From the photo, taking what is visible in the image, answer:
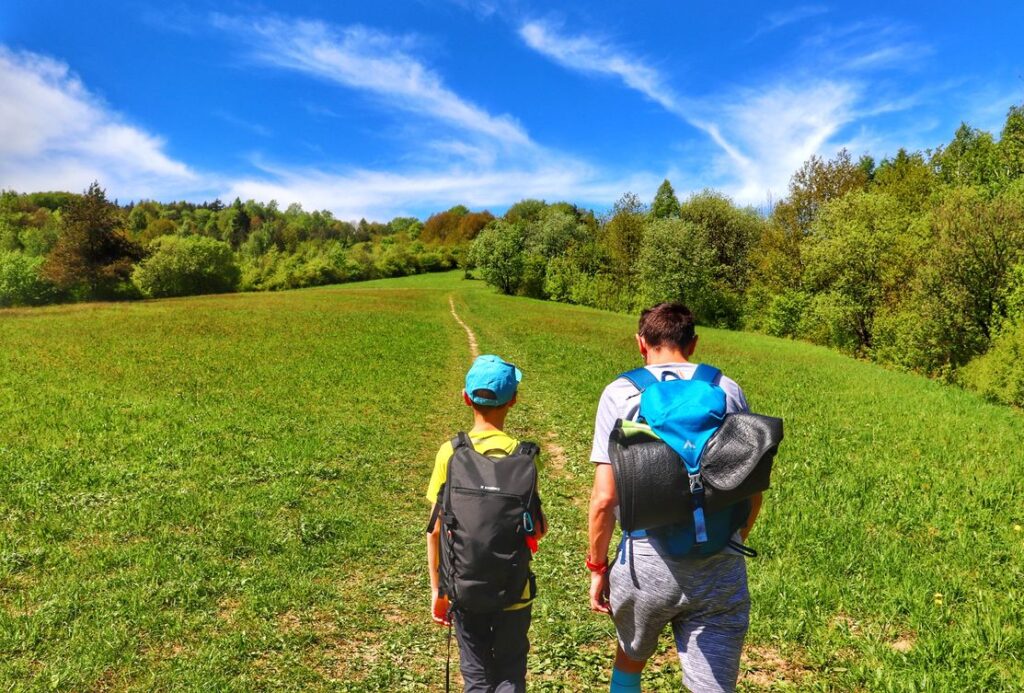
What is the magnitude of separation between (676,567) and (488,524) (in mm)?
1103

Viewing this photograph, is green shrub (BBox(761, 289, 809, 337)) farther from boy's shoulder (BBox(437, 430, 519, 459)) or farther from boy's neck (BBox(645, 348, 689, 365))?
boy's shoulder (BBox(437, 430, 519, 459))

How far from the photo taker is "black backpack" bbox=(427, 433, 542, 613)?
130 inches

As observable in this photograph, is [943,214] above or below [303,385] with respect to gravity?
above

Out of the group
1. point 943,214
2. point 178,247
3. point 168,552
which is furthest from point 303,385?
point 178,247

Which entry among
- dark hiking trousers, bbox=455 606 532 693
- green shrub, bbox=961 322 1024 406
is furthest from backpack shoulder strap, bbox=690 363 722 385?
green shrub, bbox=961 322 1024 406

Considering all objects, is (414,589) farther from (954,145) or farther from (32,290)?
(954,145)

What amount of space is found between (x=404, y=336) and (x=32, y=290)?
50.0 metres

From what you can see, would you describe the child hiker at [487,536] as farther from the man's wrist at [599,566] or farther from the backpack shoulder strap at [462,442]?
the man's wrist at [599,566]

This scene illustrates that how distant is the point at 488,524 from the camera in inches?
130

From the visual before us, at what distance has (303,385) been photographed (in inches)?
749

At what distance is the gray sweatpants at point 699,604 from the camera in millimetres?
3043

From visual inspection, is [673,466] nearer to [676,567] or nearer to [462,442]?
[676,567]

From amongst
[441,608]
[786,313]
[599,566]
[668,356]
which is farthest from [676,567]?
[786,313]

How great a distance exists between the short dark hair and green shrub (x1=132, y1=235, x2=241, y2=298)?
84.4 m
